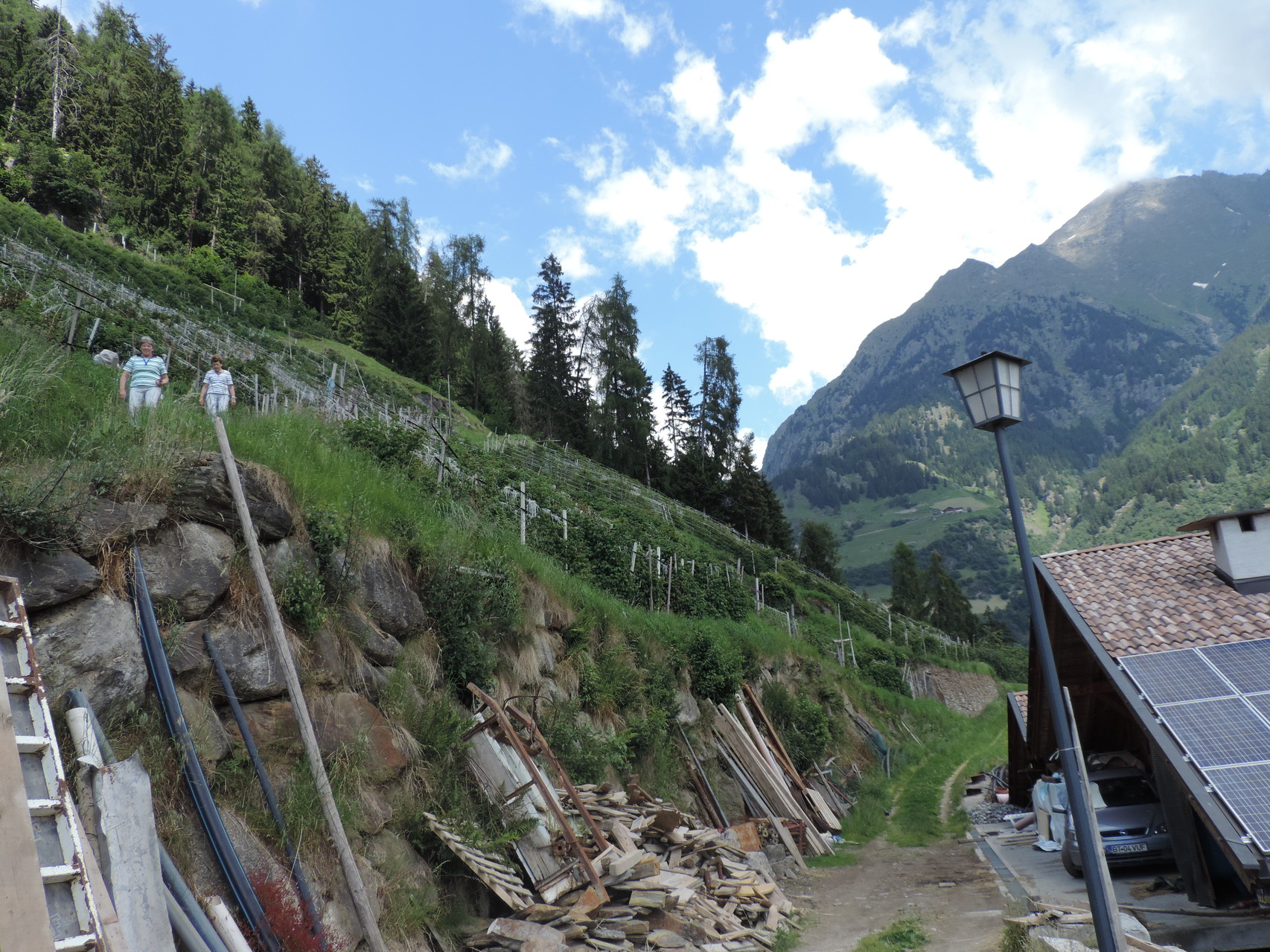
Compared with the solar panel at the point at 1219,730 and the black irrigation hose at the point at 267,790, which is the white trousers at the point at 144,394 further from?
the solar panel at the point at 1219,730

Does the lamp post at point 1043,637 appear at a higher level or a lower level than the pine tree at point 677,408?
lower

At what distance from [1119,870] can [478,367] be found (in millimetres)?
55478

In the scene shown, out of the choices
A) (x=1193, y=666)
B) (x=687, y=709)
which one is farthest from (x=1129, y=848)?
(x=687, y=709)

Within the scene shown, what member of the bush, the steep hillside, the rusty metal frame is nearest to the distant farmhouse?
the rusty metal frame

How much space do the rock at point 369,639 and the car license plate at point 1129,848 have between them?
9861 millimetres

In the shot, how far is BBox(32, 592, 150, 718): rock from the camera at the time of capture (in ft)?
15.7

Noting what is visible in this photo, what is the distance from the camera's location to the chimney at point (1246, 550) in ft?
31.6

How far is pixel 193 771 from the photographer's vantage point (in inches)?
203

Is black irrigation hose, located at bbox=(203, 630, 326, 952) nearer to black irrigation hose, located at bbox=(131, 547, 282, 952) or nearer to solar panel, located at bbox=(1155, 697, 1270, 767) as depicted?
black irrigation hose, located at bbox=(131, 547, 282, 952)

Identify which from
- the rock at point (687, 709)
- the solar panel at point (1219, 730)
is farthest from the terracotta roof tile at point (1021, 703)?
the solar panel at point (1219, 730)

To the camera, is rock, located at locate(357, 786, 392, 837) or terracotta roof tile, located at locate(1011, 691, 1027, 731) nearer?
rock, located at locate(357, 786, 392, 837)

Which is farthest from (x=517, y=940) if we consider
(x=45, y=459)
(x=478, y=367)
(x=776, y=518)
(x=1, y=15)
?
(x=1, y=15)

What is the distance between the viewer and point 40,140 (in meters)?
46.8

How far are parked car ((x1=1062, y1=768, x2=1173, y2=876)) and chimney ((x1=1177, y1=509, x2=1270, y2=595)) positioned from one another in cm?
315
